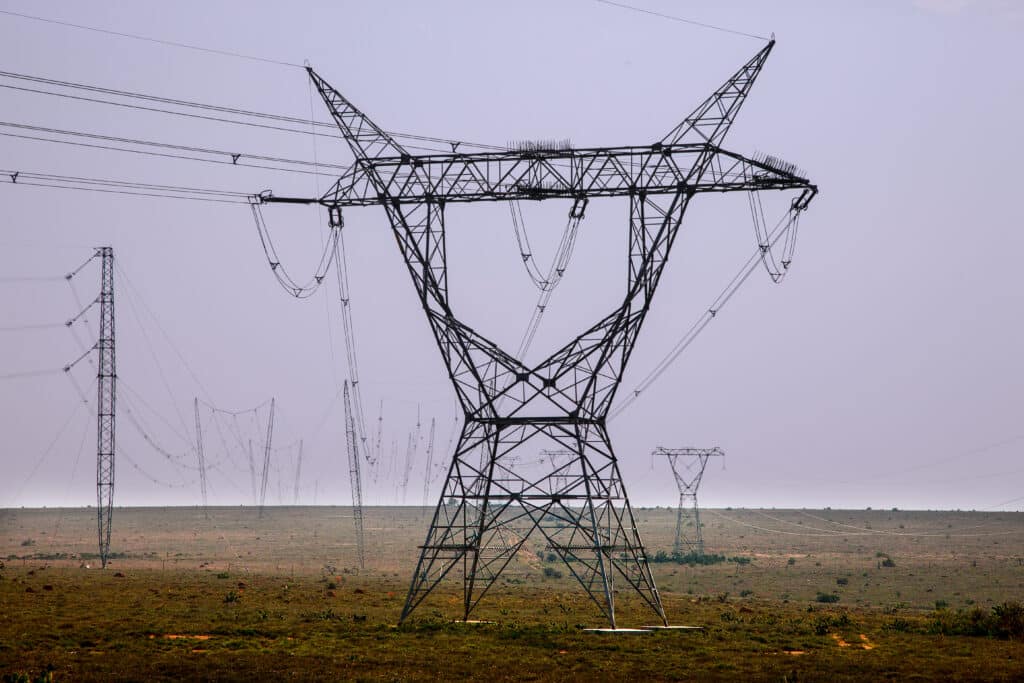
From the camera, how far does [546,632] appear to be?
41156 millimetres

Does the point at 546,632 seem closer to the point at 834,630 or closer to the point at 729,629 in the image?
the point at 729,629

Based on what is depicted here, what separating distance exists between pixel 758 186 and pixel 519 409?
11.6 metres

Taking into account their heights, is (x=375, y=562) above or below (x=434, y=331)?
below

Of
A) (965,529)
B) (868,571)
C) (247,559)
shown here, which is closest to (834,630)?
(868,571)

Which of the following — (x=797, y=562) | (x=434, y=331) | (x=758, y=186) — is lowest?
(x=797, y=562)

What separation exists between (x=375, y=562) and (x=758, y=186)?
74167 mm

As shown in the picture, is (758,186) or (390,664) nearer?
(390,664)

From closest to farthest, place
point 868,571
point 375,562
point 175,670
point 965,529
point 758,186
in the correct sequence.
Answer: point 175,670 < point 758,186 < point 868,571 < point 375,562 < point 965,529

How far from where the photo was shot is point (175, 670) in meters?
32.8

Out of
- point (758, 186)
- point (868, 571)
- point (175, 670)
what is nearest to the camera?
point (175, 670)

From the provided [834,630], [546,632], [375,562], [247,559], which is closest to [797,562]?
[375,562]

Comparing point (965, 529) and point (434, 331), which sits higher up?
point (434, 331)

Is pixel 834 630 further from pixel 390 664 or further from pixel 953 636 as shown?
pixel 390 664

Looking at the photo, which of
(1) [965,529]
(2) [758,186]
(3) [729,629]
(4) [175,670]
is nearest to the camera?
(4) [175,670]
